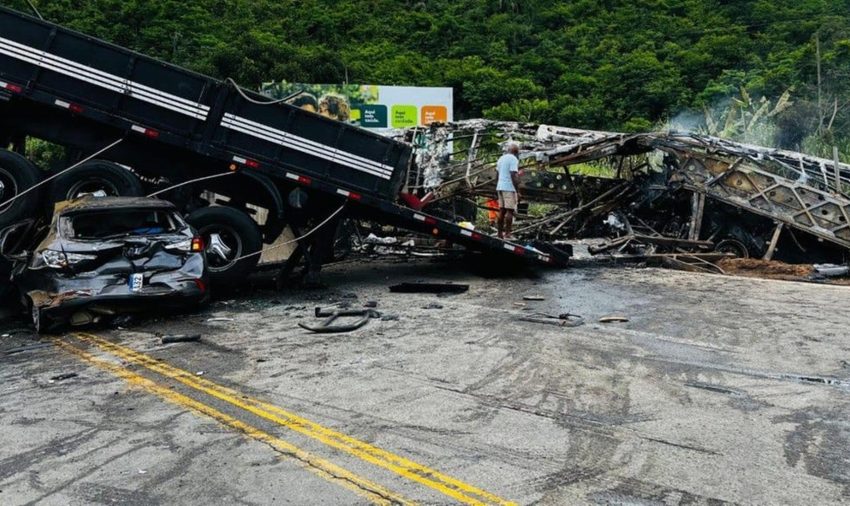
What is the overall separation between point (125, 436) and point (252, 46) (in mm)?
31091

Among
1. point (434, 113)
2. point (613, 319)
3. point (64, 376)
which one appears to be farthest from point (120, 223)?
point (434, 113)

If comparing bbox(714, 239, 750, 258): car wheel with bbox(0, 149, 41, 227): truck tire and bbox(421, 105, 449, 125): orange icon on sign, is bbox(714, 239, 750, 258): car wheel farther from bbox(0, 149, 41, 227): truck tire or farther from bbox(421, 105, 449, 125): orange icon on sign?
bbox(421, 105, 449, 125): orange icon on sign

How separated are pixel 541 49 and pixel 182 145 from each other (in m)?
38.0

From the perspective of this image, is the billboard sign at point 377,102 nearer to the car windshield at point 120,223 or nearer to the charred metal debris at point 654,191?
the charred metal debris at point 654,191

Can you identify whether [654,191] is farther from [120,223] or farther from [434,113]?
[434,113]

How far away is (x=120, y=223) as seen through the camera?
926 centimetres

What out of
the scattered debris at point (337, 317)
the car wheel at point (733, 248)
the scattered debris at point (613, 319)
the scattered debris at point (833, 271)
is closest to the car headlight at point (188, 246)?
the scattered debris at point (337, 317)

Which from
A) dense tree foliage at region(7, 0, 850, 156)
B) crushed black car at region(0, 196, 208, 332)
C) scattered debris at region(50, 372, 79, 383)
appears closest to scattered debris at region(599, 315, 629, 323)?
crushed black car at region(0, 196, 208, 332)

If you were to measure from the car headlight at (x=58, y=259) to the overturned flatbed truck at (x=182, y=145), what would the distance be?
7.03 ft

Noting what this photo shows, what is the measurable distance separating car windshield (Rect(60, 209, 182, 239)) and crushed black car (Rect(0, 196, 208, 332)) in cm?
1

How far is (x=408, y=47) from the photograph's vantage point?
4456 cm

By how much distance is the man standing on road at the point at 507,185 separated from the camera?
1325 cm

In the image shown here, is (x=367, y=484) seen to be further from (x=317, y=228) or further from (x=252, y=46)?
(x=252, y=46)

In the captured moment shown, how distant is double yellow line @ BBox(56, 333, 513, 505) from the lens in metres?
3.85
